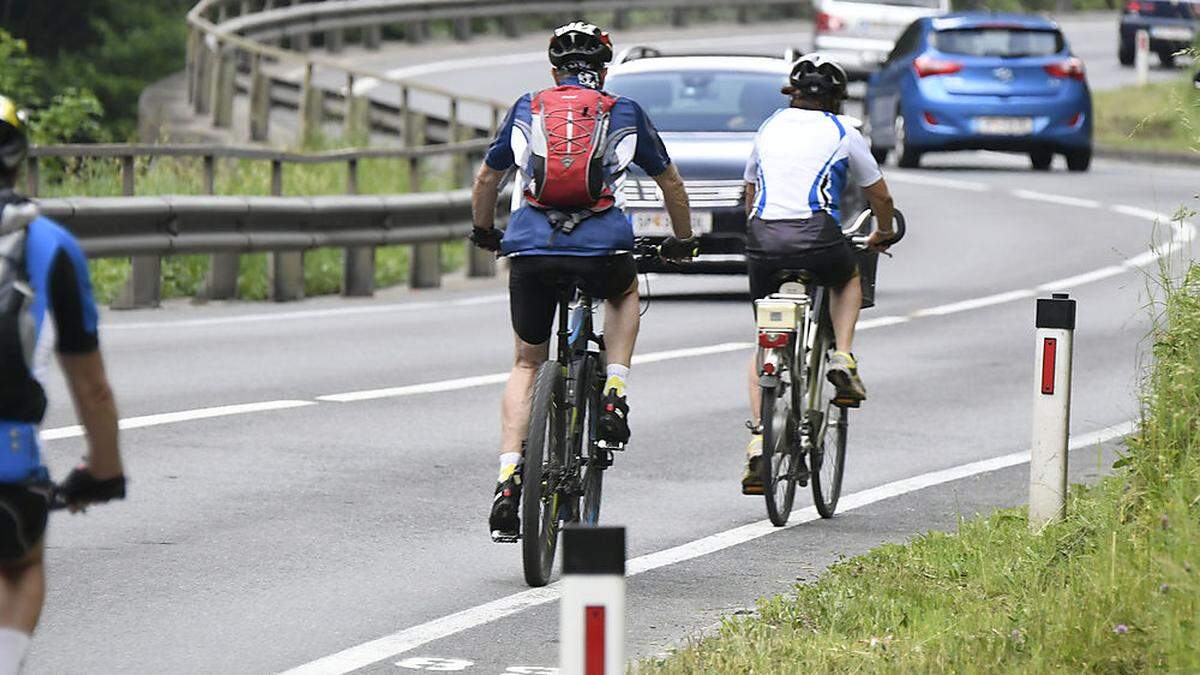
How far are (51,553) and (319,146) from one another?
2143cm

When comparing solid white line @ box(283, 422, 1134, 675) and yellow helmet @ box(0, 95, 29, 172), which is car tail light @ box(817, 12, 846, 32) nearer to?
solid white line @ box(283, 422, 1134, 675)

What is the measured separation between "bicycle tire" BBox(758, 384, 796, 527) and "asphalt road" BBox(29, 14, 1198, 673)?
0.45ft

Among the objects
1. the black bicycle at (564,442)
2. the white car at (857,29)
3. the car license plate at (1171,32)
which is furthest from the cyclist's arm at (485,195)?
the car license plate at (1171,32)

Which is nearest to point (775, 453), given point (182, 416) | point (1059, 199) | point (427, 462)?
point (427, 462)

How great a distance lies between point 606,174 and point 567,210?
0.18m

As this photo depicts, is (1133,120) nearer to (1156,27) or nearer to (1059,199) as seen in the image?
(1156,27)

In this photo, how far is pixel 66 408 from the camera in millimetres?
12625

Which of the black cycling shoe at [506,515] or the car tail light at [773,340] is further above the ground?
the car tail light at [773,340]

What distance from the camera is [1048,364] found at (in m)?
9.34

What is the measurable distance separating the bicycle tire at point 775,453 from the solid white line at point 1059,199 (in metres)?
18.4

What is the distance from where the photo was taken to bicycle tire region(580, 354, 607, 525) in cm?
869

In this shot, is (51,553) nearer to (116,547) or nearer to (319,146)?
(116,547)

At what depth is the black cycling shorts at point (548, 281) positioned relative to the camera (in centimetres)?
Result: 841

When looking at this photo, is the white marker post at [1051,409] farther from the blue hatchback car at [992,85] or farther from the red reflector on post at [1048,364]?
the blue hatchback car at [992,85]
